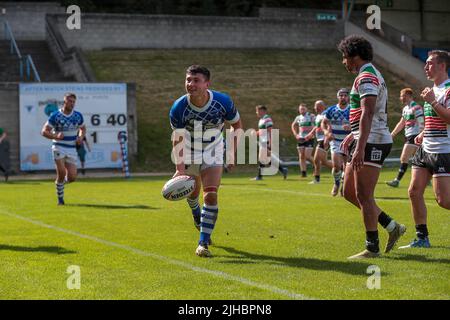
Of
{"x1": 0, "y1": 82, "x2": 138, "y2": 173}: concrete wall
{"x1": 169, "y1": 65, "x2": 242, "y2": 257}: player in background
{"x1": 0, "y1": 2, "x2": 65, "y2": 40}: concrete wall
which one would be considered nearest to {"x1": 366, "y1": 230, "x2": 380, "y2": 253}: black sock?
{"x1": 169, "y1": 65, "x2": 242, "y2": 257}: player in background

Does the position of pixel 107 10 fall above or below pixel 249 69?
above

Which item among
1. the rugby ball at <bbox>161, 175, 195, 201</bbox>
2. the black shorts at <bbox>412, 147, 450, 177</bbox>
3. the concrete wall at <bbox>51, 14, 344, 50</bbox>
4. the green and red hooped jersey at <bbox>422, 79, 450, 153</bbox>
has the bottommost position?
the rugby ball at <bbox>161, 175, 195, 201</bbox>

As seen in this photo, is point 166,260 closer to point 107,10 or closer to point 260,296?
point 260,296

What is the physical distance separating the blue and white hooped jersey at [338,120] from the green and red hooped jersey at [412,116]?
1.89m

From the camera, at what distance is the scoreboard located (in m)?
32.5

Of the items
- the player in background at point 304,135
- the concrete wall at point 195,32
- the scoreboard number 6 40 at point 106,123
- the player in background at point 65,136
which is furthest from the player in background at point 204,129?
the concrete wall at point 195,32

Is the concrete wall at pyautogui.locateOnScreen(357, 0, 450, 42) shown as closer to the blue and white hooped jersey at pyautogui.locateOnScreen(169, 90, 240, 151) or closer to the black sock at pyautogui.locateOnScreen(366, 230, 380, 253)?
the blue and white hooped jersey at pyautogui.locateOnScreen(169, 90, 240, 151)

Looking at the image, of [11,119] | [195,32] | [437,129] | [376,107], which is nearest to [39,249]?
[376,107]

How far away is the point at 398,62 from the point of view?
4581 centimetres

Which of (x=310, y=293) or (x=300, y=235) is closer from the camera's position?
(x=310, y=293)
